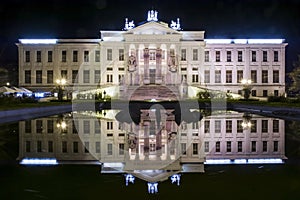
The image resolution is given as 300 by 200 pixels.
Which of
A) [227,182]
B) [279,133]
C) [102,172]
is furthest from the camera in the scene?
[279,133]

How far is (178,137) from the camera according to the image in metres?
13.0

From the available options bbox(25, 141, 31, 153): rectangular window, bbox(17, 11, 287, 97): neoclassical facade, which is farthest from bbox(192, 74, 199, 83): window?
bbox(25, 141, 31, 153): rectangular window

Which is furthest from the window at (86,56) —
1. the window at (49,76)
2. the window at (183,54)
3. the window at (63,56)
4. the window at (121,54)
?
the window at (183,54)

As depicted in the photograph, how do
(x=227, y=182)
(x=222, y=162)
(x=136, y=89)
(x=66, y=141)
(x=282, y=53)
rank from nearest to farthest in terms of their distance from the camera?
(x=227, y=182)
(x=222, y=162)
(x=66, y=141)
(x=136, y=89)
(x=282, y=53)

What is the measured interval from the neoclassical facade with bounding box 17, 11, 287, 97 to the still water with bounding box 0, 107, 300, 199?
42.1m

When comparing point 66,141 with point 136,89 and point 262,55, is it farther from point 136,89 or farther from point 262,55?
point 262,55

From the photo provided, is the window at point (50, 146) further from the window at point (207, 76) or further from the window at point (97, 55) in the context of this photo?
the window at point (207, 76)

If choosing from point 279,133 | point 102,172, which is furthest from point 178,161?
point 279,133

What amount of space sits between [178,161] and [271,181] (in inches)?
100

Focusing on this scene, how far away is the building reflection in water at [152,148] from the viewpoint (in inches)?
325

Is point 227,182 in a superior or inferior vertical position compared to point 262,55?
inferior

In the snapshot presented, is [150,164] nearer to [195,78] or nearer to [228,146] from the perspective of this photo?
[228,146]

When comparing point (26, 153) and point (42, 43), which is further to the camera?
point (42, 43)

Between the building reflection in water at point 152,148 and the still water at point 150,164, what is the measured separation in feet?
0.07
